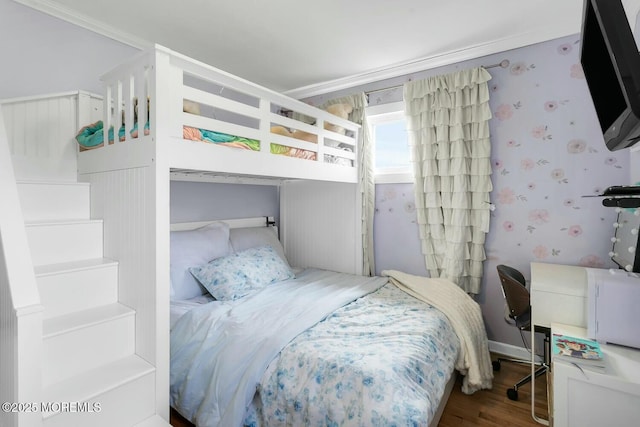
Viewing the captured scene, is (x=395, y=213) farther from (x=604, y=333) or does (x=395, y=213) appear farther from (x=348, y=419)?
(x=348, y=419)

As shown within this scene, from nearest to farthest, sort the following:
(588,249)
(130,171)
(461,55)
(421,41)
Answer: (130,171), (588,249), (421,41), (461,55)

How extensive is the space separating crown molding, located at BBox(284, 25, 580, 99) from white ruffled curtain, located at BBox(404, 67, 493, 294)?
16 cm

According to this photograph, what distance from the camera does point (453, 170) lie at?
258 centimetres

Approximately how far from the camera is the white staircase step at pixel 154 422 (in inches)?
53.9

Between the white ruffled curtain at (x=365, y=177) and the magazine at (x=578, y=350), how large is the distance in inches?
68.0

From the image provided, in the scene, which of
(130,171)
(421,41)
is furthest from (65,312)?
(421,41)

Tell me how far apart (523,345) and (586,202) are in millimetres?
1165

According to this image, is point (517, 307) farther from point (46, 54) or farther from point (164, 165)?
point (46, 54)

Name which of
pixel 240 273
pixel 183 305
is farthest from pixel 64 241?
pixel 240 273

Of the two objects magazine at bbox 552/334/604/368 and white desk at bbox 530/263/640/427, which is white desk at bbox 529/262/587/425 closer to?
white desk at bbox 530/263/640/427

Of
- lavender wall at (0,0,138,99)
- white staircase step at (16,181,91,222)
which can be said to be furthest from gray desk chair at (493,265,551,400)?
lavender wall at (0,0,138,99)

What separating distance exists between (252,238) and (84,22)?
1.97 meters

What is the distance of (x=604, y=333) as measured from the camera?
1.47 m

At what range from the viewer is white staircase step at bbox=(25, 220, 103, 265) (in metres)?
1.53
